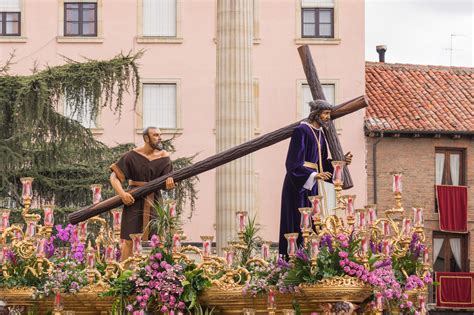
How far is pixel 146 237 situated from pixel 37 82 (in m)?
18.1

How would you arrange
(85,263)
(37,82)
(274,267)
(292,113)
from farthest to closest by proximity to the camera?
(292,113), (37,82), (85,263), (274,267)

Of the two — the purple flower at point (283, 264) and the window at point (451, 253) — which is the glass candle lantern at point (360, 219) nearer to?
the purple flower at point (283, 264)

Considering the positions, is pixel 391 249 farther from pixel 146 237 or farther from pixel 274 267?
pixel 146 237

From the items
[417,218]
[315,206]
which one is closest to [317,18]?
[417,218]

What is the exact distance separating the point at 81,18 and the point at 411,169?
516 inches

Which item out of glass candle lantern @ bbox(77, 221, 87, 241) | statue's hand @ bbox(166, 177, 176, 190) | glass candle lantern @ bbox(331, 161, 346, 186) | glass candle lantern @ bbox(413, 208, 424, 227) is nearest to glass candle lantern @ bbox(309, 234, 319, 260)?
glass candle lantern @ bbox(331, 161, 346, 186)

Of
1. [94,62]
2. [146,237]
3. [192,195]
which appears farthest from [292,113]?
[146,237]

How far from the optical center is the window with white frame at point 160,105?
66.4 metres

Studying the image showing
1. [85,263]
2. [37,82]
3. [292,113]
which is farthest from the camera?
[292,113]

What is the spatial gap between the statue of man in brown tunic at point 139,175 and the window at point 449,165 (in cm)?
4076

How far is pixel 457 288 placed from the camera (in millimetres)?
67750

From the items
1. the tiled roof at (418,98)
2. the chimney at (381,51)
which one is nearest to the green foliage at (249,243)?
the tiled roof at (418,98)

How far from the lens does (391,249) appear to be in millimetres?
25109

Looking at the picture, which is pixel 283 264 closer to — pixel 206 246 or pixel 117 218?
pixel 206 246
